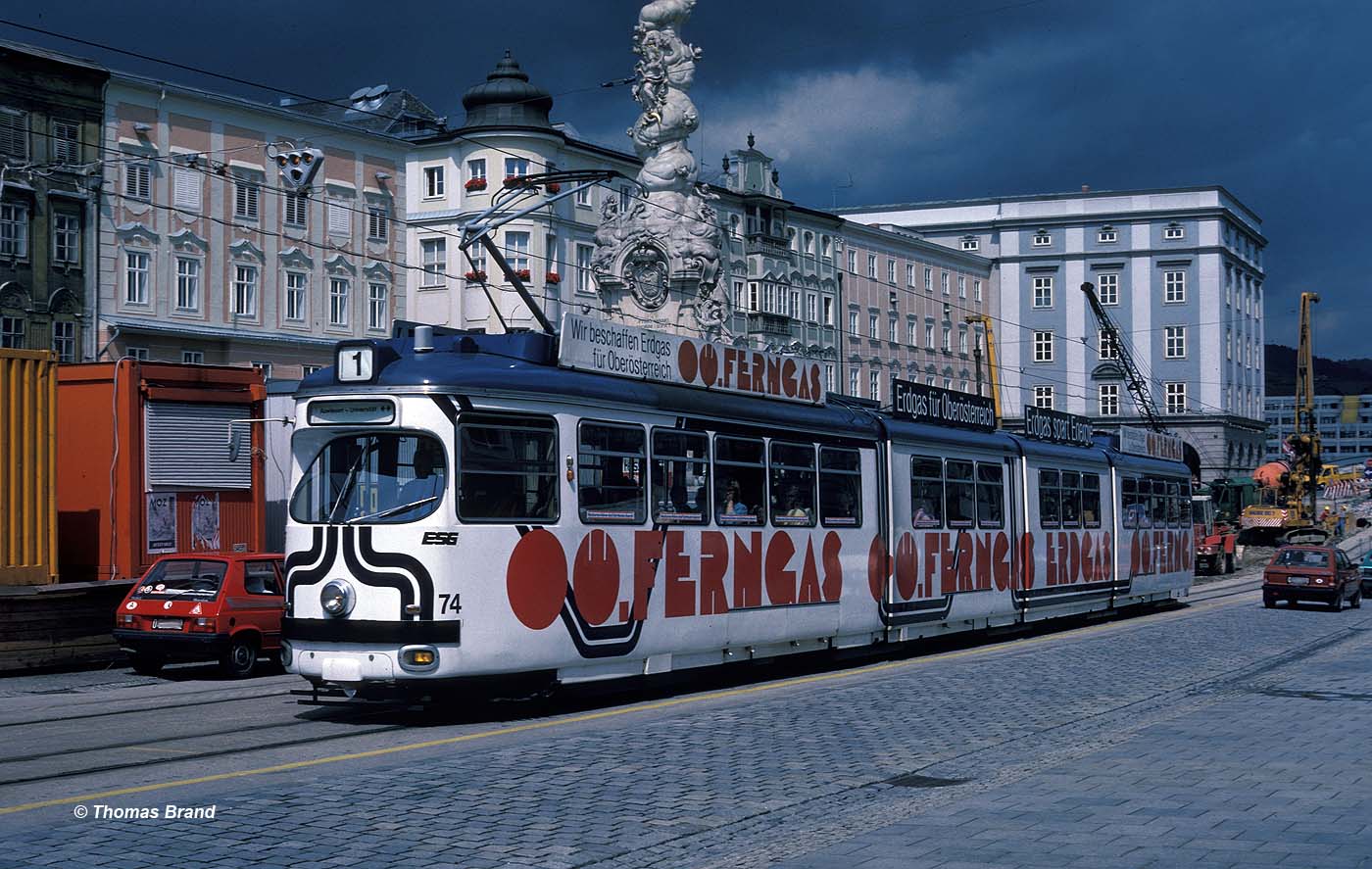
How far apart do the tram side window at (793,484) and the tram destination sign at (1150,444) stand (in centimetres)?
1399

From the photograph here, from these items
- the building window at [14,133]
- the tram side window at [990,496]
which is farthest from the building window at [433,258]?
the tram side window at [990,496]

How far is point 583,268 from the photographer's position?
2454 inches

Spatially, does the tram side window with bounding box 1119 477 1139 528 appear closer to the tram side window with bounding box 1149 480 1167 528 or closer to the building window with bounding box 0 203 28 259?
the tram side window with bounding box 1149 480 1167 528

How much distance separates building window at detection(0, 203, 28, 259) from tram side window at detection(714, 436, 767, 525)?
34.1m

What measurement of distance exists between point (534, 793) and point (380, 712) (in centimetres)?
499

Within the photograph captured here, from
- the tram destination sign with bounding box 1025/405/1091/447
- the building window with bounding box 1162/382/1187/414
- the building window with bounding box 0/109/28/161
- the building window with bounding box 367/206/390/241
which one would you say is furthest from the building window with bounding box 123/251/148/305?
the building window with bounding box 1162/382/1187/414

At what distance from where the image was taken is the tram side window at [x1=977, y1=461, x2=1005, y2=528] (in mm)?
23000

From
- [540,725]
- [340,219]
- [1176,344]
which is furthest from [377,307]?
[1176,344]

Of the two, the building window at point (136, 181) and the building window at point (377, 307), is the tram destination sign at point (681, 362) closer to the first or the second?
the building window at point (136, 181)

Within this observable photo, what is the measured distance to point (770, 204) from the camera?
239ft

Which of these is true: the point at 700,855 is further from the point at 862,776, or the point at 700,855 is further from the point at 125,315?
the point at 125,315

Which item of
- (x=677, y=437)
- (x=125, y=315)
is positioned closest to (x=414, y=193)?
(x=125, y=315)

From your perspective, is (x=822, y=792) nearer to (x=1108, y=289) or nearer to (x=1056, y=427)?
(x=1056, y=427)

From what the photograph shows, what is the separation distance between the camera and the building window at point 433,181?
199ft
